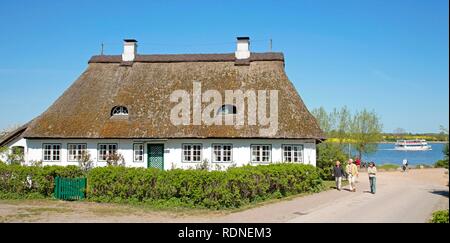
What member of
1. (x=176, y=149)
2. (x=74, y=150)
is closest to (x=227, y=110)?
(x=176, y=149)

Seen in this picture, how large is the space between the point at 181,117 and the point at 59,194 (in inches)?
361

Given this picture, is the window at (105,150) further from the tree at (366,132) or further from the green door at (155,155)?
the tree at (366,132)

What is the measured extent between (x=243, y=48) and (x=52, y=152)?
581 inches

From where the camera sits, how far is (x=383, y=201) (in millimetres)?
20422

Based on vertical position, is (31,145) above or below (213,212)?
above

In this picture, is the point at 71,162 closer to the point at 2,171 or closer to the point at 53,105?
the point at 53,105

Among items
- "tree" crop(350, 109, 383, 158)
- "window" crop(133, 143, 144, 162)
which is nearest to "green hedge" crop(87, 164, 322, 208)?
"window" crop(133, 143, 144, 162)

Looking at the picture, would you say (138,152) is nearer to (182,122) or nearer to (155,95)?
(182,122)

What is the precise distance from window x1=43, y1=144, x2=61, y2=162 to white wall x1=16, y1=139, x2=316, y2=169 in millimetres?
245

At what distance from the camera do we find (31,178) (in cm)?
2188

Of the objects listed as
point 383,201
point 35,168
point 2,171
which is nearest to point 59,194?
point 35,168

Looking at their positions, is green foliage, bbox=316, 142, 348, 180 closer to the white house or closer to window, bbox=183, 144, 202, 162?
the white house

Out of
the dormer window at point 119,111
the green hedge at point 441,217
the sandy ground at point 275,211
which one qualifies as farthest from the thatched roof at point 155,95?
the green hedge at point 441,217

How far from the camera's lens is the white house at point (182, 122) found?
→ 27312 mm
